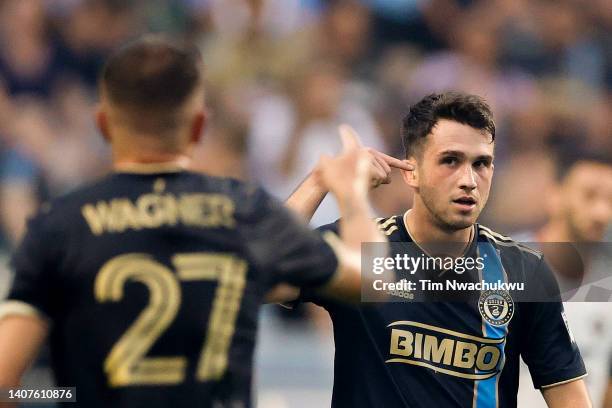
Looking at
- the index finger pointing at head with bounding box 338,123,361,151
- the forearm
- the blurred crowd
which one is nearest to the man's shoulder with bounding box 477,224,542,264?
the forearm

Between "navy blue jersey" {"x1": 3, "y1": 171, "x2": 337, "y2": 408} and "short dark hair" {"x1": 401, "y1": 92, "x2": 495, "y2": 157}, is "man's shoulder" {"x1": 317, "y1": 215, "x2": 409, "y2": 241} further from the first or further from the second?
"navy blue jersey" {"x1": 3, "y1": 171, "x2": 337, "y2": 408}

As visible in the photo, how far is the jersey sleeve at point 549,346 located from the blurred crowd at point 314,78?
535 centimetres

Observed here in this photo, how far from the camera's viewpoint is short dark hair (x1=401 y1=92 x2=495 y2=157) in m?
5.36

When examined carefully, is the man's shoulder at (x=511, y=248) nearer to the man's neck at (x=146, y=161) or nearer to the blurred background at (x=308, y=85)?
the man's neck at (x=146, y=161)

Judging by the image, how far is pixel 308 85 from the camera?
1152 centimetres

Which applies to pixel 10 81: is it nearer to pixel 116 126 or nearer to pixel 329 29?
pixel 329 29

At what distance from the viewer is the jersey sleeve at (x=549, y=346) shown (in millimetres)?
5012

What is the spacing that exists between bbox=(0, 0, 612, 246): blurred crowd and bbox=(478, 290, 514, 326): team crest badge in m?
5.26

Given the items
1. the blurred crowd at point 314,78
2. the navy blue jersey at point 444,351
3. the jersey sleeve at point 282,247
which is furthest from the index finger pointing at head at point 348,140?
the blurred crowd at point 314,78

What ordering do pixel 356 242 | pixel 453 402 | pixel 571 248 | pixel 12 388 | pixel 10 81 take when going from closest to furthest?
pixel 12 388, pixel 356 242, pixel 453 402, pixel 571 248, pixel 10 81

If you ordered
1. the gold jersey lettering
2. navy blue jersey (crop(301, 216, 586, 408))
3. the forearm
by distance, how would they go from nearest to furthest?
the gold jersey lettering, the forearm, navy blue jersey (crop(301, 216, 586, 408))

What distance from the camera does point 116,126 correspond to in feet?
10.5

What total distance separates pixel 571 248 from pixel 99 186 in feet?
16.2

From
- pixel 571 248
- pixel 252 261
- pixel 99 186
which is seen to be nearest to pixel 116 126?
pixel 99 186
